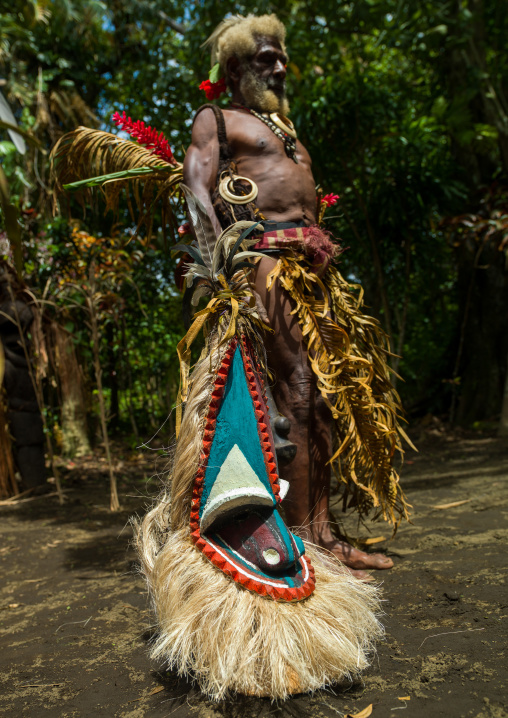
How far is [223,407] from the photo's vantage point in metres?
1.54

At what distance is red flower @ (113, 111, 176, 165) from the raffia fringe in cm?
71

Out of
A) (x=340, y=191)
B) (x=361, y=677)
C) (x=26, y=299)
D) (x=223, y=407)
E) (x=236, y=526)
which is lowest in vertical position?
(x=361, y=677)

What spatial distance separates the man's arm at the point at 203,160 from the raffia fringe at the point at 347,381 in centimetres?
38

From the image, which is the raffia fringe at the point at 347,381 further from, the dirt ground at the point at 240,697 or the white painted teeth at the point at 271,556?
the white painted teeth at the point at 271,556

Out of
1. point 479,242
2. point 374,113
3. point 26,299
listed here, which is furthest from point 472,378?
point 26,299

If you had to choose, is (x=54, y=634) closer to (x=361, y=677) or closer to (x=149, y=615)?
(x=149, y=615)

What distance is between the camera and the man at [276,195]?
2.02m

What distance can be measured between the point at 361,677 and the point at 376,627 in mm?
175

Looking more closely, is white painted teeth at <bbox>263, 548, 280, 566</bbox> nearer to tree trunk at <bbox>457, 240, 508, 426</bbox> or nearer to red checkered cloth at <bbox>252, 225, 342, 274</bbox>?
red checkered cloth at <bbox>252, 225, 342, 274</bbox>

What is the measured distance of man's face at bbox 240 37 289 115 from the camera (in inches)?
Answer: 91.2

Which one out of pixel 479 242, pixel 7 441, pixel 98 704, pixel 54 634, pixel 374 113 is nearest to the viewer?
pixel 98 704

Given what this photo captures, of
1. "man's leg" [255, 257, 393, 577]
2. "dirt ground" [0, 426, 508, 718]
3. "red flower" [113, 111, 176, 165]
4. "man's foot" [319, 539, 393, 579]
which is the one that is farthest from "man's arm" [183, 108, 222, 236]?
"man's foot" [319, 539, 393, 579]

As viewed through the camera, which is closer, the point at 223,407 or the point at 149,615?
the point at 223,407

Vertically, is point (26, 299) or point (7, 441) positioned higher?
point (26, 299)
